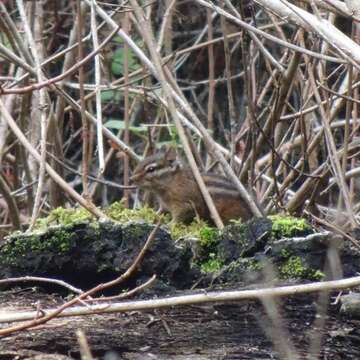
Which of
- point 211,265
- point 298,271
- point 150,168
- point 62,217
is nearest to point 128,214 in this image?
point 62,217

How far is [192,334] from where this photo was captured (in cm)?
261

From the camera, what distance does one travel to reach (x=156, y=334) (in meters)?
2.60

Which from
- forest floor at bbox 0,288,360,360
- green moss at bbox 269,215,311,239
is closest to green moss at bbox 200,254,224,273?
green moss at bbox 269,215,311,239

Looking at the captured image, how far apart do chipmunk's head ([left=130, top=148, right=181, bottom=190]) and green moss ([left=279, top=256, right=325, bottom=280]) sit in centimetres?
229

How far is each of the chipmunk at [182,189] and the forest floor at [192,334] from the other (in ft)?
5.82

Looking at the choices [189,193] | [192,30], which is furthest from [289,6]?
[192,30]

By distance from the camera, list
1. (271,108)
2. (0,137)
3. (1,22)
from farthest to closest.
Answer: (0,137) → (1,22) → (271,108)

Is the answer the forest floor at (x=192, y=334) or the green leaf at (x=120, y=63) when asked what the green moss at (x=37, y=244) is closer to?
the forest floor at (x=192, y=334)

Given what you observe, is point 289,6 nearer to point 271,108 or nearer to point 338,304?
point 338,304

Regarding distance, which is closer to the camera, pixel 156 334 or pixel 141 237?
pixel 156 334

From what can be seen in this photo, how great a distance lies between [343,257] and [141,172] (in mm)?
2304

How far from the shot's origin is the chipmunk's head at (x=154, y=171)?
5223 millimetres

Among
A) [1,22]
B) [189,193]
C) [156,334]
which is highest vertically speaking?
[1,22]

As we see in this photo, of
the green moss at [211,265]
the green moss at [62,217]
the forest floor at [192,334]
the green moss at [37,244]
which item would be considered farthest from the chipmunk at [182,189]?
the forest floor at [192,334]
